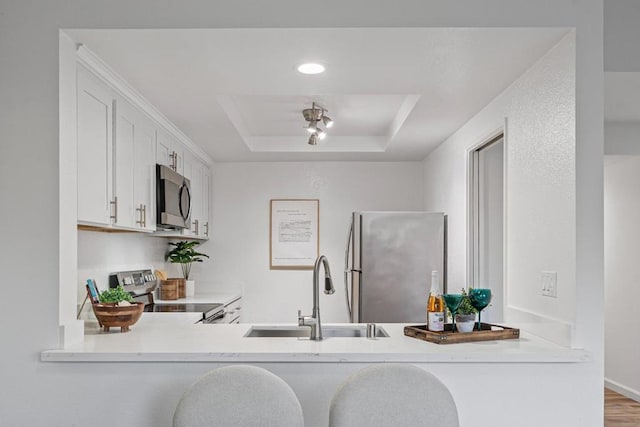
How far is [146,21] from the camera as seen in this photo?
2.17 metres

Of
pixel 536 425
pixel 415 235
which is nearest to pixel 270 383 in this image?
pixel 536 425

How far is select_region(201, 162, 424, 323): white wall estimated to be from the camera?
549cm

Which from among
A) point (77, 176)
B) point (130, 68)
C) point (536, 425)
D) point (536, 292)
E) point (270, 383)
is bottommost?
point (536, 425)

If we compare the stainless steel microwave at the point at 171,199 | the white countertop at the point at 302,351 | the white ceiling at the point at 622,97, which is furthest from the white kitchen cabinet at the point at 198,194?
the white ceiling at the point at 622,97

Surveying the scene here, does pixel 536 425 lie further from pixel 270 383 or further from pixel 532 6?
Result: pixel 532 6

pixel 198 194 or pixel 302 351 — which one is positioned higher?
pixel 198 194

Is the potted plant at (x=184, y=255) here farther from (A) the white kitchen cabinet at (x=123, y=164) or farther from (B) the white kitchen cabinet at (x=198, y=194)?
(A) the white kitchen cabinet at (x=123, y=164)

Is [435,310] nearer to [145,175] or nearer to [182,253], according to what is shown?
[145,175]

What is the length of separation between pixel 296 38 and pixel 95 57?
90cm

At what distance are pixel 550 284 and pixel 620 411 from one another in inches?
108

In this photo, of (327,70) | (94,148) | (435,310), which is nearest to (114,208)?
(94,148)

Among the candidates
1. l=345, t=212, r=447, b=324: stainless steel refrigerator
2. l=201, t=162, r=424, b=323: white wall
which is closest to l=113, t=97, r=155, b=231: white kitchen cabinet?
l=345, t=212, r=447, b=324: stainless steel refrigerator

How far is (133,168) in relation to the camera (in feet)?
10.1

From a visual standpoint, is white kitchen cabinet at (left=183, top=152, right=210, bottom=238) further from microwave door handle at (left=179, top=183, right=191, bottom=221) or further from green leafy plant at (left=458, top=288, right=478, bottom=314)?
green leafy plant at (left=458, top=288, right=478, bottom=314)
